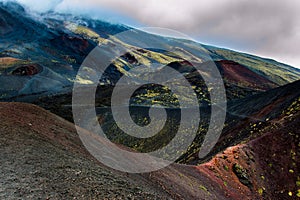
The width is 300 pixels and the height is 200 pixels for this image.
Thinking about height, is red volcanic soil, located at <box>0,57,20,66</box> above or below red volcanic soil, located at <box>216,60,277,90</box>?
below

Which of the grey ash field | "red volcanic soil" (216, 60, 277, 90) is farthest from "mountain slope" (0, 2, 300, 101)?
the grey ash field

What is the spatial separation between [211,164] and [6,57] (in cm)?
11101

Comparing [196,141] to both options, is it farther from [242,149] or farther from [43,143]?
[43,143]

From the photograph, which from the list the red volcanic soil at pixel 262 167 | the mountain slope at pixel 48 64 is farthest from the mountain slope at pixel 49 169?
the mountain slope at pixel 48 64

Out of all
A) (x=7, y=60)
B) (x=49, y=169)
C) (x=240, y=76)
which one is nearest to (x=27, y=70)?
(x=7, y=60)

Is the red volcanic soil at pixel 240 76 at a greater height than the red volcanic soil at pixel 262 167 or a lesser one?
greater

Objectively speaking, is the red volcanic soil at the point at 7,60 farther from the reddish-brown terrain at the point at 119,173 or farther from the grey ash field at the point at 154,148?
the reddish-brown terrain at the point at 119,173

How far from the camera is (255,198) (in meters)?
23.0

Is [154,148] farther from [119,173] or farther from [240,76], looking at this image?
[240,76]

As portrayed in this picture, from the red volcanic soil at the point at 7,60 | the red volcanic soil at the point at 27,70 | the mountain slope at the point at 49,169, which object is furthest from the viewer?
the red volcanic soil at the point at 7,60

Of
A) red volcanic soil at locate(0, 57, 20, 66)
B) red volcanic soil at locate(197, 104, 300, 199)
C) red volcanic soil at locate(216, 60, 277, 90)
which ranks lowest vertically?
red volcanic soil at locate(0, 57, 20, 66)

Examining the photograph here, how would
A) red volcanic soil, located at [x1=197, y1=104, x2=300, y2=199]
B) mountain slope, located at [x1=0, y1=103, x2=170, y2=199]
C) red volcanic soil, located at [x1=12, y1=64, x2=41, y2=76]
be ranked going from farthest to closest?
1. red volcanic soil, located at [x1=12, y1=64, x2=41, y2=76]
2. red volcanic soil, located at [x1=197, y1=104, x2=300, y2=199]
3. mountain slope, located at [x1=0, y1=103, x2=170, y2=199]

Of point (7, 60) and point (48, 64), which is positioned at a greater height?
point (48, 64)

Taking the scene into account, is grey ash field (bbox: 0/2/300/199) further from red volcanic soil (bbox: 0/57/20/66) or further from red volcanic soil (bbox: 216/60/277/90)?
red volcanic soil (bbox: 0/57/20/66)
